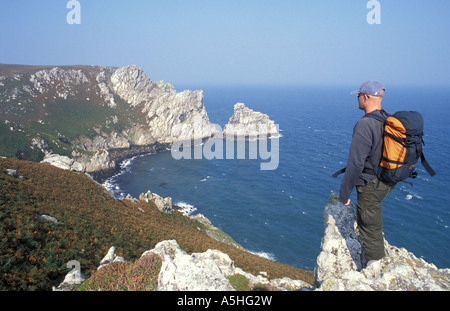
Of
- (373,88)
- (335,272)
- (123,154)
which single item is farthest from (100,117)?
(373,88)

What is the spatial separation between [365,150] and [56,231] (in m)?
15.5

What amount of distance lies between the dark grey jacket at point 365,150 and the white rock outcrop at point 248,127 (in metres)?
135

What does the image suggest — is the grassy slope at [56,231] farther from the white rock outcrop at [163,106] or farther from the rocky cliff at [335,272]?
the white rock outcrop at [163,106]

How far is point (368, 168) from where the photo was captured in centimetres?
709

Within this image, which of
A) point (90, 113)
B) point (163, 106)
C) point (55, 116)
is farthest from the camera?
point (163, 106)

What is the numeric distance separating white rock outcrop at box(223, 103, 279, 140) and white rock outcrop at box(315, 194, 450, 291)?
129491 millimetres

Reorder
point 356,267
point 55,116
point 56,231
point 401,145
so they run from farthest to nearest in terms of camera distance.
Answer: point 55,116 → point 56,231 → point 356,267 → point 401,145

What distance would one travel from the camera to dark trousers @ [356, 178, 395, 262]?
23.2ft

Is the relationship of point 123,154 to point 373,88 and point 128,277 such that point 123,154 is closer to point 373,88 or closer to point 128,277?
point 128,277

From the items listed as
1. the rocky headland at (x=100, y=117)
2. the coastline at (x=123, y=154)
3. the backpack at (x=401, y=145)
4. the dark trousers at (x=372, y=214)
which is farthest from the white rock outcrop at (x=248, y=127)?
the backpack at (x=401, y=145)

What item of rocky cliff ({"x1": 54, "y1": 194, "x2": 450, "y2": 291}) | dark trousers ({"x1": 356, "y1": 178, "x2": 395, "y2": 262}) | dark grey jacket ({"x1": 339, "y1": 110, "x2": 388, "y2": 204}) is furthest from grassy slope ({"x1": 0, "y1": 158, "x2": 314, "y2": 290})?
dark grey jacket ({"x1": 339, "y1": 110, "x2": 388, "y2": 204})

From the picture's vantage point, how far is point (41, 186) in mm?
20969
